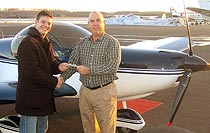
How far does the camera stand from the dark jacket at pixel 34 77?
9.30 feet

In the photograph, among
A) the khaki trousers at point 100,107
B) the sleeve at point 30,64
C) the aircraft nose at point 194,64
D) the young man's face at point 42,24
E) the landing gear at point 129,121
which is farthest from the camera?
the landing gear at point 129,121

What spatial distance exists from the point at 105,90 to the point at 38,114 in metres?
0.67

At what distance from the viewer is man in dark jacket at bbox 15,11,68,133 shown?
2.84 metres

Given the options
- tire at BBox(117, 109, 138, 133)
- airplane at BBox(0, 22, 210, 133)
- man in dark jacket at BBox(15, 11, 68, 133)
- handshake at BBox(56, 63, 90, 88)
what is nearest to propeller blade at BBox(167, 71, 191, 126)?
airplane at BBox(0, 22, 210, 133)

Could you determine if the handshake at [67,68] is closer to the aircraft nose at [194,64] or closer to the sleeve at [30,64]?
the sleeve at [30,64]

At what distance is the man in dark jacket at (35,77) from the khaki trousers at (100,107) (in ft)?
1.10

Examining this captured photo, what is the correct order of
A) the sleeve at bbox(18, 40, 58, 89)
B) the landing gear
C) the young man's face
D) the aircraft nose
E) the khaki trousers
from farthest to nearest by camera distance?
1. the landing gear
2. the aircraft nose
3. the khaki trousers
4. the young man's face
5. the sleeve at bbox(18, 40, 58, 89)

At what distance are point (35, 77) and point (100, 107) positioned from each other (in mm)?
717

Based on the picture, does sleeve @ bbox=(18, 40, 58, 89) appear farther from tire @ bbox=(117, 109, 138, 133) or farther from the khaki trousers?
tire @ bbox=(117, 109, 138, 133)

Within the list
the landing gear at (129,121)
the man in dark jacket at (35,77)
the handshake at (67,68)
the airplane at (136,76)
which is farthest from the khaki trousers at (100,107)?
the landing gear at (129,121)

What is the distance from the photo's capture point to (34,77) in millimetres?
2846

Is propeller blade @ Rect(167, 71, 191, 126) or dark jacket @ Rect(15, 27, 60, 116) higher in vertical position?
dark jacket @ Rect(15, 27, 60, 116)

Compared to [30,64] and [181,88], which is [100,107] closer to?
[30,64]

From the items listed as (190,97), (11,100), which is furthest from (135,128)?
(190,97)
